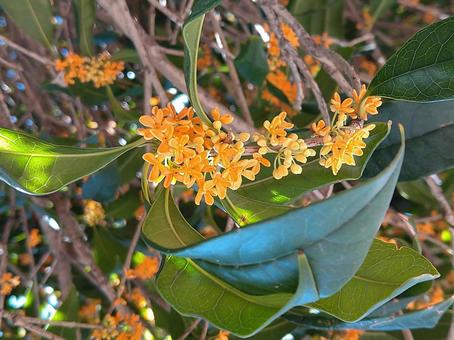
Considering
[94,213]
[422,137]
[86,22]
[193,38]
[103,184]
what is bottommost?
[94,213]

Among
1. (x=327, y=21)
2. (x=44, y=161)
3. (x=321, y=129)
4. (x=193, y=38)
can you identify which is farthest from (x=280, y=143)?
(x=327, y=21)

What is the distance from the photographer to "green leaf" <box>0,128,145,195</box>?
76 centimetres

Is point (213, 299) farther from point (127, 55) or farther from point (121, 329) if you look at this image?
point (127, 55)

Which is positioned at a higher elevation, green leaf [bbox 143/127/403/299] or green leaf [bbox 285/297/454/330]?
green leaf [bbox 143/127/403/299]

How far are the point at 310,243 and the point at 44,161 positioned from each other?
393 millimetres

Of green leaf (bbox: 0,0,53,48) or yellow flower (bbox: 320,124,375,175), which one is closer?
yellow flower (bbox: 320,124,375,175)

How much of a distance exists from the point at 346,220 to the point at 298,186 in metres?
0.32

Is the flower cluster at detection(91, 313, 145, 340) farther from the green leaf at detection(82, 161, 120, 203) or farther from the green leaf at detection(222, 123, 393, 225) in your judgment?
the green leaf at detection(222, 123, 393, 225)

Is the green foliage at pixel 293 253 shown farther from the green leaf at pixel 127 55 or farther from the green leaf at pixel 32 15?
the green leaf at pixel 32 15

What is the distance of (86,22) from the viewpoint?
1349 mm

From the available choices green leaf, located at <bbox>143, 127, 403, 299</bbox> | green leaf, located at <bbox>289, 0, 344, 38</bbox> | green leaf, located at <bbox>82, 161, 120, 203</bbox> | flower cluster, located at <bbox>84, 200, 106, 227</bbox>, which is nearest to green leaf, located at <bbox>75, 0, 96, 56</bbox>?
green leaf, located at <bbox>82, 161, 120, 203</bbox>

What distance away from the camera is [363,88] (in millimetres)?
788

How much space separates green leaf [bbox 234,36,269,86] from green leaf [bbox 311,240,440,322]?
2.16 ft

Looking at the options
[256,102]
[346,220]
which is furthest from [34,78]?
[346,220]
